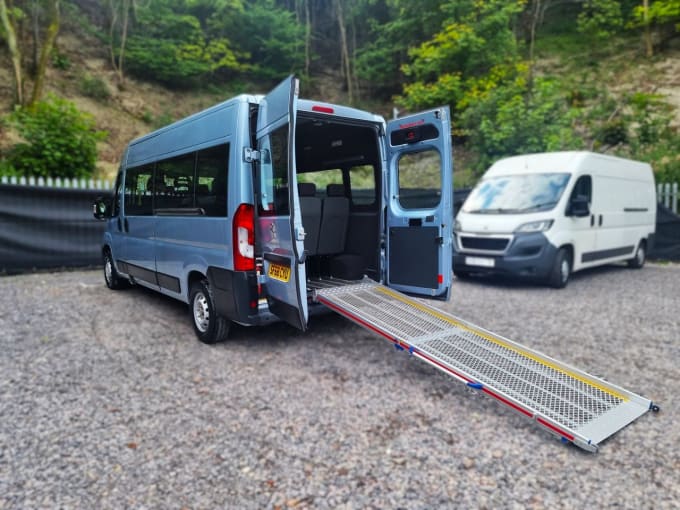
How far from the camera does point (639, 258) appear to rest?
9961mm

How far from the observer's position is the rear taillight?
4.00 metres

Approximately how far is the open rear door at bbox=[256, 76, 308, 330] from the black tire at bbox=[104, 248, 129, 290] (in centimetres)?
422

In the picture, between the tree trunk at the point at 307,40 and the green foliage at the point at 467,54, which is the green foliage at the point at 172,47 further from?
the green foliage at the point at 467,54

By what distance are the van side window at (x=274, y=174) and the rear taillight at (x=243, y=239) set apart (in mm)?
146

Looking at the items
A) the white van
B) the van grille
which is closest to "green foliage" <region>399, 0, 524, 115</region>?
the white van

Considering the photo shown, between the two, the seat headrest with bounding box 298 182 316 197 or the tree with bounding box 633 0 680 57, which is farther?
the tree with bounding box 633 0 680 57

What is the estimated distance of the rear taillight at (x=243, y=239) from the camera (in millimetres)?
4004

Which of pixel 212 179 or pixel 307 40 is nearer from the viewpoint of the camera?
pixel 212 179

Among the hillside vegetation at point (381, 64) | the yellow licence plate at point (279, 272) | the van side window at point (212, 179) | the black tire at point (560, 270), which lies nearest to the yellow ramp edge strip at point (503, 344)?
the yellow licence plate at point (279, 272)

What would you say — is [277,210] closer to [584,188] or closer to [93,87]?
[584,188]

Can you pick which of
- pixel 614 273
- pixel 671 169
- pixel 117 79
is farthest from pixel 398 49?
pixel 614 273

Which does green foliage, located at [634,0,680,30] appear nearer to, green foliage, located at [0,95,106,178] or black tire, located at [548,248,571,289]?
black tire, located at [548,248,571,289]

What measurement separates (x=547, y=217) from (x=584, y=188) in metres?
1.17

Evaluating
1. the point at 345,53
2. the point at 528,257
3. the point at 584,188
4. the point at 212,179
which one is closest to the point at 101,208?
the point at 212,179
